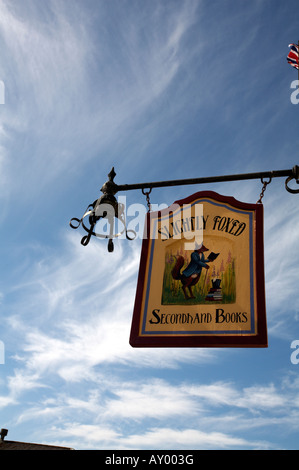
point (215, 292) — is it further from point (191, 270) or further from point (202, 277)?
point (191, 270)

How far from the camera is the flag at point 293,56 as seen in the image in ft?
24.7

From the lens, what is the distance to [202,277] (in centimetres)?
413

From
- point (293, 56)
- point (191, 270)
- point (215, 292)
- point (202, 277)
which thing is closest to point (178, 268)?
point (191, 270)

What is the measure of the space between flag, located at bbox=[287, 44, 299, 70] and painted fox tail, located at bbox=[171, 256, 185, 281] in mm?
5709

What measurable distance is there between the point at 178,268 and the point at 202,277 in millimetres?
337

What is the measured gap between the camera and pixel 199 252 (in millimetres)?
4340

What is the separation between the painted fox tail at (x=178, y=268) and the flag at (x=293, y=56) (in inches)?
225

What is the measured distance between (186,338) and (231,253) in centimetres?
115

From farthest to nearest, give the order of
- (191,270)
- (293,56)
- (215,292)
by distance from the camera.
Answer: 1. (293,56)
2. (191,270)
3. (215,292)

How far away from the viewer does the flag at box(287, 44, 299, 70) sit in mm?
7543

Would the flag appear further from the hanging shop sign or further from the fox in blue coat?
the fox in blue coat

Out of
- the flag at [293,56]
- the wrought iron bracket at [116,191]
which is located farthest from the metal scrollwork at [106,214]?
the flag at [293,56]
